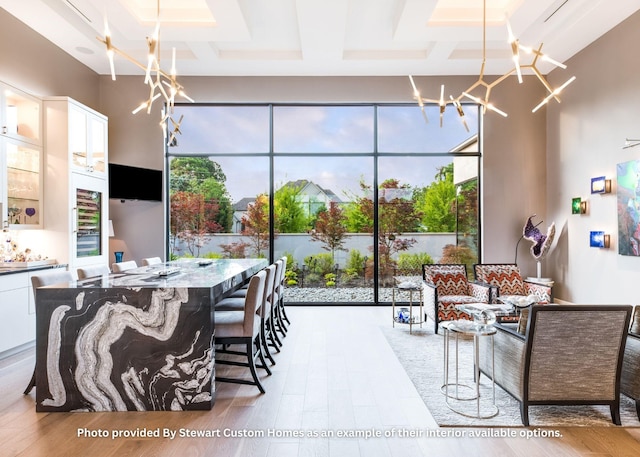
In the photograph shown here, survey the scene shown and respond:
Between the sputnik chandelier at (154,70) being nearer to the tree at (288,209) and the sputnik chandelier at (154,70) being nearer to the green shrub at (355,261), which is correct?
the tree at (288,209)

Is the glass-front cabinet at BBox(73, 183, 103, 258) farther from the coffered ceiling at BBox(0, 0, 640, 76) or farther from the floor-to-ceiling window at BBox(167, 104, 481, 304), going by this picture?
the coffered ceiling at BBox(0, 0, 640, 76)

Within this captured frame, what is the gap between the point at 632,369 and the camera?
2.59 meters

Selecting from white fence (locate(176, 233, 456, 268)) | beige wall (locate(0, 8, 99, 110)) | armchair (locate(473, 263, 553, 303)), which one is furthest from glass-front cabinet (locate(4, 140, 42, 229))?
armchair (locate(473, 263, 553, 303))

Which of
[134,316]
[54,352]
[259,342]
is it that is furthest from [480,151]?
[54,352]

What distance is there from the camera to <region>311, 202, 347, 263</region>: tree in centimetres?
639

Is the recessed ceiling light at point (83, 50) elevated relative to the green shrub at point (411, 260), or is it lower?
elevated

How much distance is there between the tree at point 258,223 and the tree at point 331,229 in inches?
31.4

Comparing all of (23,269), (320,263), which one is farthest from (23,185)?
(320,263)

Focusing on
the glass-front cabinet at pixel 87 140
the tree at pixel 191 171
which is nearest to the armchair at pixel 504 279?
the tree at pixel 191 171

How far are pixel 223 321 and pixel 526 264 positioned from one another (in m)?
5.17

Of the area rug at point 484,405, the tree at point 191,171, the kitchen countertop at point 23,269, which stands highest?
the tree at point 191,171

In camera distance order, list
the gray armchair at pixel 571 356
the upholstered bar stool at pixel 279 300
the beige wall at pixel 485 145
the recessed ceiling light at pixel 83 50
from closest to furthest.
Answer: the gray armchair at pixel 571 356 < the upholstered bar stool at pixel 279 300 < the recessed ceiling light at pixel 83 50 < the beige wall at pixel 485 145

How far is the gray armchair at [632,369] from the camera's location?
2.55m

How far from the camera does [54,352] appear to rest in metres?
2.69
